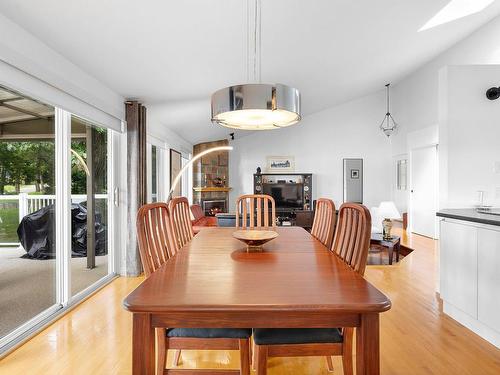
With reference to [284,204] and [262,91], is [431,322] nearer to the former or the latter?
[262,91]

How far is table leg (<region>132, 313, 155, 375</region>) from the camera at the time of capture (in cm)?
104

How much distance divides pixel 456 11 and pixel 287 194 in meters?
4.99

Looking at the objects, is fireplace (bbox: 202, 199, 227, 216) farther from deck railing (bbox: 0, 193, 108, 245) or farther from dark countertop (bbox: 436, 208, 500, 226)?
dark countertop (bbox: 436, 208, 500, 226)

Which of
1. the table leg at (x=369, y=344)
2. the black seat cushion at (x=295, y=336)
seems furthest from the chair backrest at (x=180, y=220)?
the table leg at (x=369, y=344)

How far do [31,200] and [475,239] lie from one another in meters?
3.56

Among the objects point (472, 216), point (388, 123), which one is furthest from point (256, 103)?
point (388, 123)

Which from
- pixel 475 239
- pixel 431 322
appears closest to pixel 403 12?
pixel 475 239

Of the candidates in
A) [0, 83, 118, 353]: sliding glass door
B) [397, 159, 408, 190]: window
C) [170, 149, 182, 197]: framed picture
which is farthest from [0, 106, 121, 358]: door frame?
[397, 159, 408, 190]: window

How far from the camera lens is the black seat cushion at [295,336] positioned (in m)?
1.33

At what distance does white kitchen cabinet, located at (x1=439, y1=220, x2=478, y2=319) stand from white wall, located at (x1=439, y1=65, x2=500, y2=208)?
42 centimetres

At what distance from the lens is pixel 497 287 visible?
2.05m

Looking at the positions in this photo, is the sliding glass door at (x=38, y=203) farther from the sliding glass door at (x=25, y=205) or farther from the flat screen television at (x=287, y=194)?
the flat screen television at (x=287, y=194)

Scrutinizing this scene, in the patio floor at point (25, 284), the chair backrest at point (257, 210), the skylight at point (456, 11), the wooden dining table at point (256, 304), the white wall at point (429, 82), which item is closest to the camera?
the wooden dining table at point (256, 304)

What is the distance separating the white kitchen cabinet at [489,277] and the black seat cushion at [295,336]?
143cm
